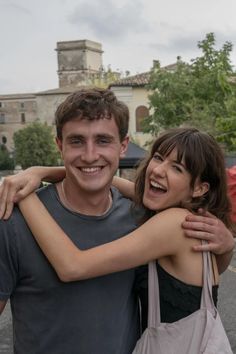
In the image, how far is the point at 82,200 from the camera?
6.03 ft

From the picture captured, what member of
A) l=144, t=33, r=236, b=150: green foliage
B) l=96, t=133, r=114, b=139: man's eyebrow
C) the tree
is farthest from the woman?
the tree

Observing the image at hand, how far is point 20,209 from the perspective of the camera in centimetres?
177

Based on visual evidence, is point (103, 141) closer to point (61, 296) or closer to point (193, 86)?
point (61, 296)

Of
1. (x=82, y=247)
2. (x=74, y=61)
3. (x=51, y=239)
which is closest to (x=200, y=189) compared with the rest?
(x=82, y=247)

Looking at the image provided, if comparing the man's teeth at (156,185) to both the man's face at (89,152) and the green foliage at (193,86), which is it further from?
the green foliage at (193,86)

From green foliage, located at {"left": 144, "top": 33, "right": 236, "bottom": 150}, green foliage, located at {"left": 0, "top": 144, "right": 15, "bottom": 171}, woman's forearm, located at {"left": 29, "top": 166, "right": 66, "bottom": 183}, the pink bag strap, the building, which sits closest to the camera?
the pink bag strap

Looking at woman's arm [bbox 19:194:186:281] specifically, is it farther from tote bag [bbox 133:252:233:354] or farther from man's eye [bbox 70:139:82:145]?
man's eye [bbox 70:139:82:145]

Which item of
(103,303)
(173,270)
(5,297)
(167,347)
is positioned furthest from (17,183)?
(167,347)

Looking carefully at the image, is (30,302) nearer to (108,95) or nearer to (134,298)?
(134,298)

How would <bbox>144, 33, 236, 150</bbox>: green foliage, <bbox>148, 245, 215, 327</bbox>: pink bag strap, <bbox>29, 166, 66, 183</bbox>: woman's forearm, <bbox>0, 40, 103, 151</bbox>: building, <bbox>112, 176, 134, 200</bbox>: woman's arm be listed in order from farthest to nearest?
<bbox>0, 40, 103, 151</bbox>: building
<bbox>144, 33, 236, 150</bbox>: green foliage
<bbox>112, 176, 134, 200</bbox>: woman's arm
<bbox>29, 166, 66, 183</bbox>: woman's forearm
<bbox>148, 245, 215, 327</bbox>: pink bag strap

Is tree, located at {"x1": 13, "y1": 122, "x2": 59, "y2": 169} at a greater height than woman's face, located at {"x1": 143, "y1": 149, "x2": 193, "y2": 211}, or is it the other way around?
woman's face, located at {"x1": 143, "y1": 149, "x2": 193, "y2": 211}

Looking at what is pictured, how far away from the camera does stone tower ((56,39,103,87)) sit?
276ft

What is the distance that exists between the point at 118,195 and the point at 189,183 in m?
0.30

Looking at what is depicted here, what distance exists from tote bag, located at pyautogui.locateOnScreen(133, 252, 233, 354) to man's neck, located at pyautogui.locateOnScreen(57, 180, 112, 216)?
269mm
